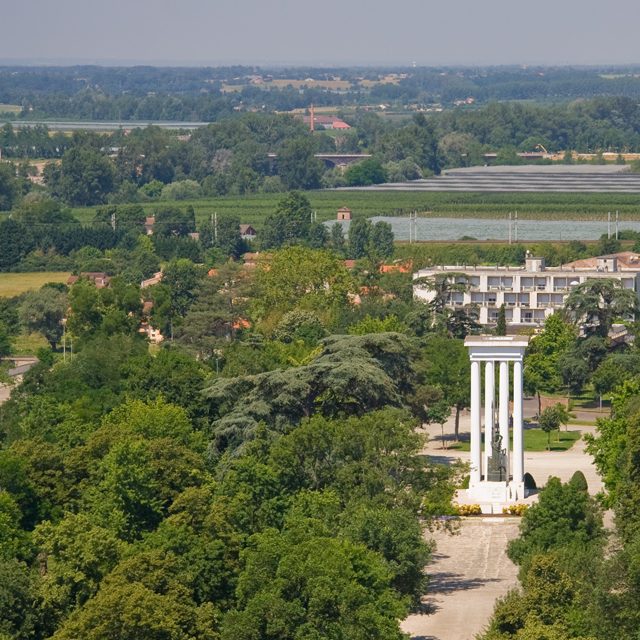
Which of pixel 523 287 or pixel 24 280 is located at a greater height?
pixel 523 287

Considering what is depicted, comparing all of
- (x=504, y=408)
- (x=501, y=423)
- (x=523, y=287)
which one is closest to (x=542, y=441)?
(x=501, y=423)

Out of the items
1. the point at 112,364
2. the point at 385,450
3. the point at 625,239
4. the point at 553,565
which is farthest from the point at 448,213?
the point at 553,565

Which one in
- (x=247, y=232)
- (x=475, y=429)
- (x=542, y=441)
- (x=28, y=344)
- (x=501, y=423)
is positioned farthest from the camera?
(x=247, y=232)

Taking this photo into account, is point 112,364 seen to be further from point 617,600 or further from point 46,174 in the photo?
point 46,174

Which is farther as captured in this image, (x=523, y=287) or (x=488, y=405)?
(x=523, y=287)

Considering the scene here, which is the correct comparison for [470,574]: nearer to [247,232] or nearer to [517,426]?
[517,426]

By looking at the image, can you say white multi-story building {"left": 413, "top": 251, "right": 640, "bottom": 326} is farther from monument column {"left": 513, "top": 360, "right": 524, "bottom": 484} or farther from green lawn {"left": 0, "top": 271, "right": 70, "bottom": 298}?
monument column {"left": 513, "top": 360, "right": 524, "bottom": 484}

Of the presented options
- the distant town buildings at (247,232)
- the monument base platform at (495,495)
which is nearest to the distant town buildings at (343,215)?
the distant town buildings at (247,232)
